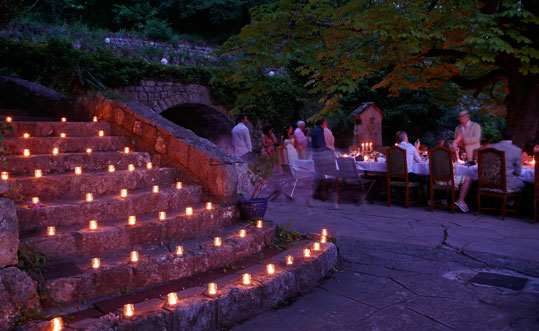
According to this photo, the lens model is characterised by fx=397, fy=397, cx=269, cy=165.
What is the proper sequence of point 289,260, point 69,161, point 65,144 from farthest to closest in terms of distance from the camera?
point 65,144, point 69,161, point 289,260

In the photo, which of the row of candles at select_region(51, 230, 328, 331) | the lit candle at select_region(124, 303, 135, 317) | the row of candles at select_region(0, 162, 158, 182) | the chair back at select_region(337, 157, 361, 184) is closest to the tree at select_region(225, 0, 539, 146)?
the chair back at select_region(337, 157, 361, 184)

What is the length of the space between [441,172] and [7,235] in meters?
6.13

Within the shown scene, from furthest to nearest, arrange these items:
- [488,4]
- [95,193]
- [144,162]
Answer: [488,4] < [144,162] < [95,193]

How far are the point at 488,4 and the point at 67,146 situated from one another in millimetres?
7747

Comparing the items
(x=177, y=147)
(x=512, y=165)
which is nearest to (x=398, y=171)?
(x=512, y=165)

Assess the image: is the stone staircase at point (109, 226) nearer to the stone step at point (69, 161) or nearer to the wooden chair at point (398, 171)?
the stone step at point (69, 161)

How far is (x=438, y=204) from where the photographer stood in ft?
22.2

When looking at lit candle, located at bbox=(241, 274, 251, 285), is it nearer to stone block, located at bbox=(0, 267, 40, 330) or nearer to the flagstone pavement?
the flagstone pavement

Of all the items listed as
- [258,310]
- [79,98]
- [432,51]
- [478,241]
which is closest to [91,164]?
[79,98]

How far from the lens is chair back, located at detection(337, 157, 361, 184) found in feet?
24.1

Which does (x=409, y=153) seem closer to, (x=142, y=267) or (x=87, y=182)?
(x=87, y=182)

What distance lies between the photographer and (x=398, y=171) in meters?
7.05

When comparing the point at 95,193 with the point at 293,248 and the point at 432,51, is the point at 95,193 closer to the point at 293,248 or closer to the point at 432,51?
the point at 293,248

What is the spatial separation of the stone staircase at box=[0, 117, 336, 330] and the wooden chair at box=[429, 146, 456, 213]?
11.9 feet
